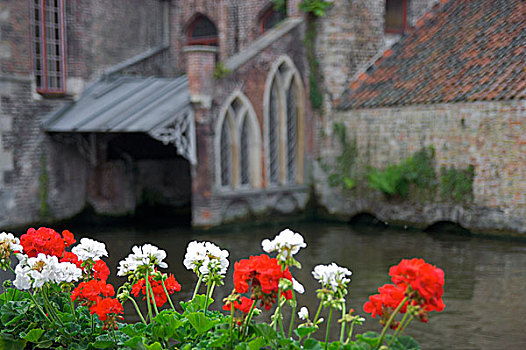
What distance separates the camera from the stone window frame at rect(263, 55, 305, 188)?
14.8m

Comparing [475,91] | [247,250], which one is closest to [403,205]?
[475,91]

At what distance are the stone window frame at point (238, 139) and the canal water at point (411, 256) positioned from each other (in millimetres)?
1108

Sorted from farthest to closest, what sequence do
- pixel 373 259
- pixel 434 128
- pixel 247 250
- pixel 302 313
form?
pixel 434 128
pixel 247 250
pixel 373 259
pixel 302 313

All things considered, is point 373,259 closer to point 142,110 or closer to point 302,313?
point 142,110

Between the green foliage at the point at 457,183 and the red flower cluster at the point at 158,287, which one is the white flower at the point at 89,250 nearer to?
the red flower cluster at the point at 158,287

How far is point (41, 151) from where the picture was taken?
14633 mm

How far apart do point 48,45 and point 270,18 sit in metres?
6.23

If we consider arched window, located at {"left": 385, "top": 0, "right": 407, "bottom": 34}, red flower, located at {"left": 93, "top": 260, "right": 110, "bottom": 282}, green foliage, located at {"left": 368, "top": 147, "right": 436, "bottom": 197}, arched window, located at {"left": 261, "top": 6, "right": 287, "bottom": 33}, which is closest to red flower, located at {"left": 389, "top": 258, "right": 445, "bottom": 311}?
red flower, located at {"left": 93, "top": 260, "right": 110, "bottom": 282}

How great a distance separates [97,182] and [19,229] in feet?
8.44

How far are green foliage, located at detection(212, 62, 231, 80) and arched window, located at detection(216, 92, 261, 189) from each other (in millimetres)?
550

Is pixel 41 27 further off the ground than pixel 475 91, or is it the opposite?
pixel 41 27

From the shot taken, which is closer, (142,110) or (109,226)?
(142,110)

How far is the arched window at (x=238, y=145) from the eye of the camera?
45.9ft

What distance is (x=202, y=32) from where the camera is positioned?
1930cm
